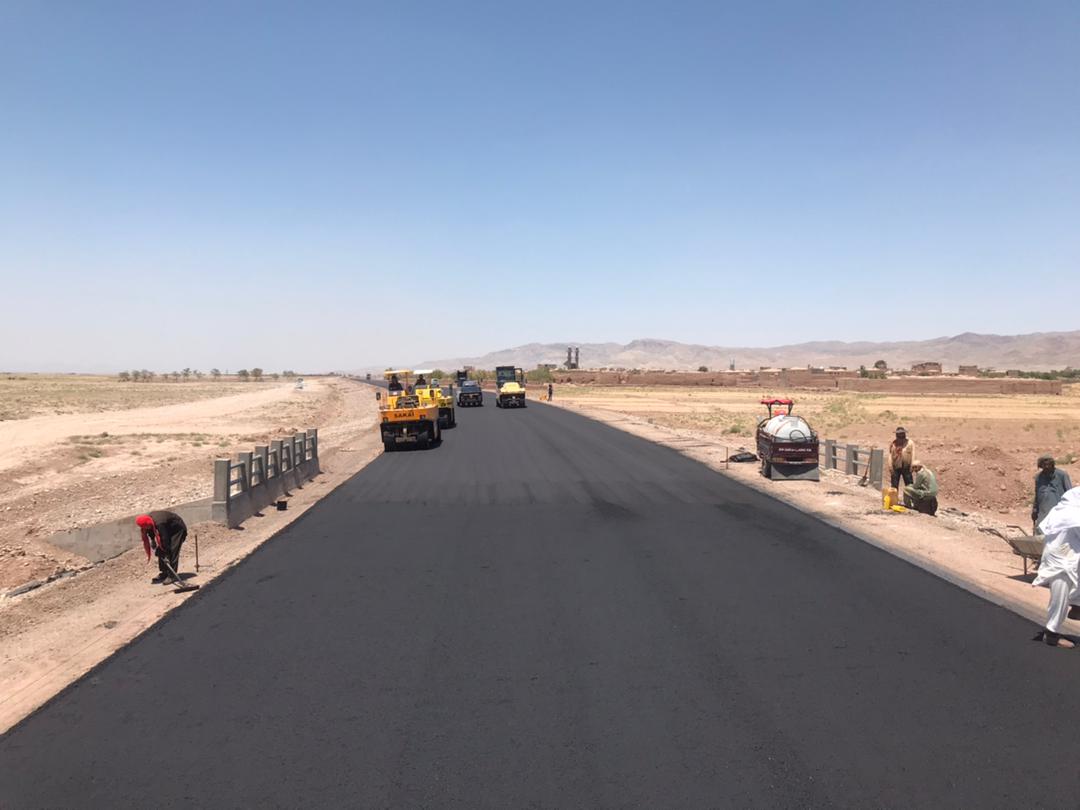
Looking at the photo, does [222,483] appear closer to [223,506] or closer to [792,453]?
[223,506]

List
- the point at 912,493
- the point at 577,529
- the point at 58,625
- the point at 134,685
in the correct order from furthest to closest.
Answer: the point at 912,493 < the point at 577,529 < the point at 58,625 < the point at 134,685

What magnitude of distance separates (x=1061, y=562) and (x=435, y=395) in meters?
27.2

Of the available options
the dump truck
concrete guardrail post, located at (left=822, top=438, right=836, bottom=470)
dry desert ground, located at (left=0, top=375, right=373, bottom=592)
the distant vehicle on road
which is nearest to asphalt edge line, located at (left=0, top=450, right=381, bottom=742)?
dry desert ground, located at (left=0, top=375, right=373, bottom=592)

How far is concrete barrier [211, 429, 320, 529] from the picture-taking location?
14570 millimetres

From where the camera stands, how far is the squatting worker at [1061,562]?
25.0 feet

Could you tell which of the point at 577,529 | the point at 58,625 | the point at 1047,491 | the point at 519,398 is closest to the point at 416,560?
the point at 577,529

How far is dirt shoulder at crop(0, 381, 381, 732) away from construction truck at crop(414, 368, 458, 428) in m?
16.8

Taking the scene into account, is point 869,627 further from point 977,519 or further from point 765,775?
point 977,519

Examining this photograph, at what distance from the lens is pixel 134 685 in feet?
23.7

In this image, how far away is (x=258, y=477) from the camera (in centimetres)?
1670

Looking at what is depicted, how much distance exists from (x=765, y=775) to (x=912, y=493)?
1324cm

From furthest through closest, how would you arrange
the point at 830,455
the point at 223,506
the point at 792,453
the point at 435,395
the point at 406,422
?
the point at 435,395 < the point at 406,422 < the point at 830,455 < the point at 792,453 < the point at 223,506

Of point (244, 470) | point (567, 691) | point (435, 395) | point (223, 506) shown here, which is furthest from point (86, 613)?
point (435, 395)

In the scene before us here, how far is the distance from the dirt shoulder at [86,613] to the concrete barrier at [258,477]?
315mm
